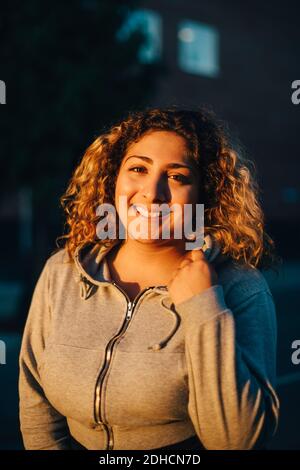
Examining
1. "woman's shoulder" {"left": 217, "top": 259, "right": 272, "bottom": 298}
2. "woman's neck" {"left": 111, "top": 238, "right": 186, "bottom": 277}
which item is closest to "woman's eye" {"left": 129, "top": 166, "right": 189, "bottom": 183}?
"woman's neck" {"left": 111, "top": 238, "right": 186, "bottom": 277}

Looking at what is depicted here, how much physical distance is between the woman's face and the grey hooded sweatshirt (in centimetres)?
19

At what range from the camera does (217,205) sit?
2361 mm

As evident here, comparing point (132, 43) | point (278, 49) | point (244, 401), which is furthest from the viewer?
point (278, 49)

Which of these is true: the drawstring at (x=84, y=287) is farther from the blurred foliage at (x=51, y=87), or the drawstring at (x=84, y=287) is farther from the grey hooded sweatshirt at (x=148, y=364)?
the blurred foliage at (x=51, y=87)

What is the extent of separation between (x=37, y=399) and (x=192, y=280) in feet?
2.56

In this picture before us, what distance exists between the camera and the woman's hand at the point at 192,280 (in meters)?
1.95

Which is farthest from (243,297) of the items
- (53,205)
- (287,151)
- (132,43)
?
(287,151)

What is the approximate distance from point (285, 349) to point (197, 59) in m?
17.4

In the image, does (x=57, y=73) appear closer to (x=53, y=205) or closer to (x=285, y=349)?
(x=53, y=205)

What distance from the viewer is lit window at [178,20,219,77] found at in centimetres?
2289

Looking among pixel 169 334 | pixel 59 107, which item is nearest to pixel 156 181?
pixel 169 334

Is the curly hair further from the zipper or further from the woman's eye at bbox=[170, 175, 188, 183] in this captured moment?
the zipper

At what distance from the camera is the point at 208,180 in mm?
2320

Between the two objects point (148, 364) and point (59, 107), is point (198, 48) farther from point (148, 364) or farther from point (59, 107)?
point (148, 364)
